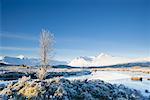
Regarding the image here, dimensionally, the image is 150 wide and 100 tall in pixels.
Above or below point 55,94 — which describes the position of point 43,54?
above

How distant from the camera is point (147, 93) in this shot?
127ft

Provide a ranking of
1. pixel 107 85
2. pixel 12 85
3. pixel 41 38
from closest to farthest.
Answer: pixel 12 85 < pixel 107 85 < pixel 41 38

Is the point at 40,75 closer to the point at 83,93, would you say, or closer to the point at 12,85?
the point at 12,85

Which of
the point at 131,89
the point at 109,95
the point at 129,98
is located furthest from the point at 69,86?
the point at 131,89

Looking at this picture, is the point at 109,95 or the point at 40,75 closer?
the point at 109,95

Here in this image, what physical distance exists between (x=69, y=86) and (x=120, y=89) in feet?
22.2

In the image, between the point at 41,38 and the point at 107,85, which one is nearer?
the point at 107,85

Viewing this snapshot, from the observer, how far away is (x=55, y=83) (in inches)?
1309

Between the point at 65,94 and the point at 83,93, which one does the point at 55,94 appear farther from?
the point at 83,93

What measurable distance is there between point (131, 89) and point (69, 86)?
9451mm

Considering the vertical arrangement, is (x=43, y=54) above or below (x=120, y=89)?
above

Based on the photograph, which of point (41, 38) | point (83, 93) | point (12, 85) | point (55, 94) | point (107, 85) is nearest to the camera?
point (55, 94)

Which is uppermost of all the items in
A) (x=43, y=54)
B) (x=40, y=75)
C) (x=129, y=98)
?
(x=43, y=54)

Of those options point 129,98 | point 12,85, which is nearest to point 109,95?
A: point 129,98
